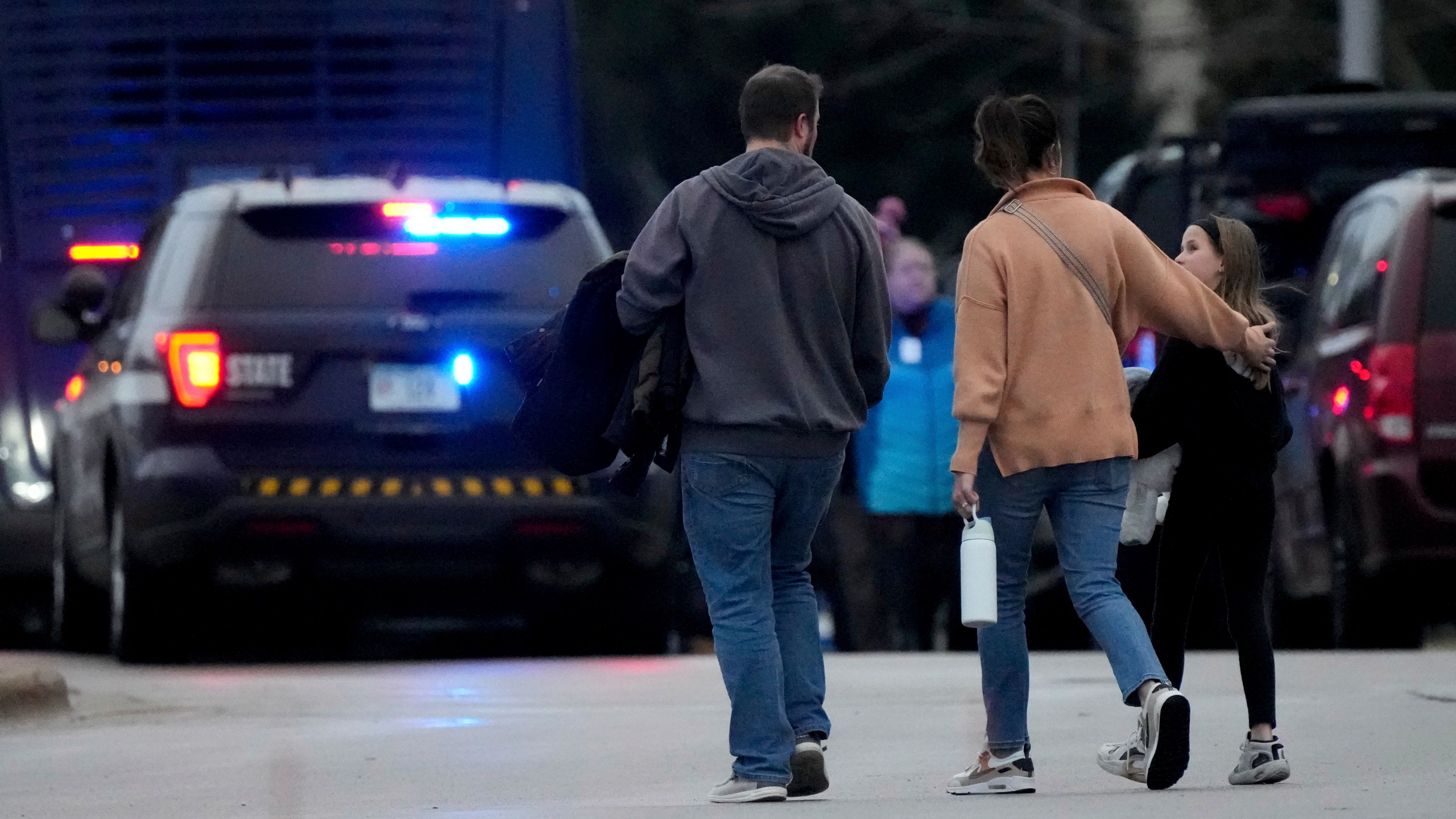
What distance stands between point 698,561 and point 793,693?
41 centimetres

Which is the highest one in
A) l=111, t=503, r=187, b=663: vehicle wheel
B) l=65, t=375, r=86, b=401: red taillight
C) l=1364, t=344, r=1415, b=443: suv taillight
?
l=1364, t=344, r=1415, b=443: suv taillight

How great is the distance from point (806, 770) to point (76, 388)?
6.05m

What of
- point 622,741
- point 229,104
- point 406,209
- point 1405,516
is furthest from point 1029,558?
point 229,104

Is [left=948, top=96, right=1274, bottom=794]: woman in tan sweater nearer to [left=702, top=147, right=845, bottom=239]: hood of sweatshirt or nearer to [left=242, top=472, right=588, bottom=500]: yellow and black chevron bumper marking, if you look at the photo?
[left=702, top=147, right=845, bottom=239]: hood of sweatshirt

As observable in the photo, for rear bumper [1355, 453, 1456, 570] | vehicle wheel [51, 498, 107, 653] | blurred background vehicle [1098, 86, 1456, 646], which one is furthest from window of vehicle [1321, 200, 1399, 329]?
vehicle wheel [51, 498, 107, 653]

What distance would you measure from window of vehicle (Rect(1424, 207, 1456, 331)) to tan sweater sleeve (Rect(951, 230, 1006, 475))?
14.4ft

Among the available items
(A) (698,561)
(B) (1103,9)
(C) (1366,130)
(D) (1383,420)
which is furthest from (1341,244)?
(B) (1103,9)

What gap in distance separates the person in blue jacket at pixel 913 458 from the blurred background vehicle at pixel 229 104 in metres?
2.56

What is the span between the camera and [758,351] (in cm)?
671

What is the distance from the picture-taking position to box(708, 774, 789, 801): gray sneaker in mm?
6695

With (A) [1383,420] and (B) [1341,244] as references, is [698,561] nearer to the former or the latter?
(A) [1383,420]

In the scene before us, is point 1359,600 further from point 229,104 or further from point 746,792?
point 229,104

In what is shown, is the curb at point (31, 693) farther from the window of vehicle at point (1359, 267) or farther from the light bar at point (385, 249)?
the window of vehicle at point (1359, 267)

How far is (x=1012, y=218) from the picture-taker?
6891mm
